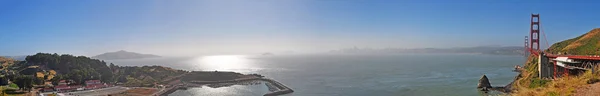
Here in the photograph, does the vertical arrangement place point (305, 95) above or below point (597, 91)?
below

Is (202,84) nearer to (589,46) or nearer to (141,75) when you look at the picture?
(141,75)

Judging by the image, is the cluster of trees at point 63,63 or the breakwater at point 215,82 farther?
the cluster of trees at point 63,63

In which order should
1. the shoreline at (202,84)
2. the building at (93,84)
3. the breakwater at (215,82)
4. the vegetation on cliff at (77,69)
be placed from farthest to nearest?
the vegetation on cliff at (77,69)
the building at (93,84)
the shoreline at (202,84)
the breakwater at (215,82)

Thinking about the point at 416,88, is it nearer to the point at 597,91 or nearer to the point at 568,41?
the point at 568,41

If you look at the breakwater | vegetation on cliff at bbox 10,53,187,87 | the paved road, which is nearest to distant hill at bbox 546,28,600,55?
the breakwater

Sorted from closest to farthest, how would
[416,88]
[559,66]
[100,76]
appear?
1. [559,66]
2. [416,88]
3. [100,76]

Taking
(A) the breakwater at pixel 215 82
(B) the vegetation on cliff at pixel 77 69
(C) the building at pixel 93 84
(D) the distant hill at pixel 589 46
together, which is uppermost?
(D) the distant hill at pixel 589 46

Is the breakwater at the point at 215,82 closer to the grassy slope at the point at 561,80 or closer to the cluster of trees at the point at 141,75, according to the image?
the cluster of trees at the point at 141,75

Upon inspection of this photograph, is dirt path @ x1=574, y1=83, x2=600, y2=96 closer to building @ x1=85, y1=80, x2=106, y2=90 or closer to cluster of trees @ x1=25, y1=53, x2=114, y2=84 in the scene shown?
building @ x1=85, y1=80, x2=106, y2=90

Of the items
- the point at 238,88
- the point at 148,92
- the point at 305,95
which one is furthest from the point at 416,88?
the point at 148,92

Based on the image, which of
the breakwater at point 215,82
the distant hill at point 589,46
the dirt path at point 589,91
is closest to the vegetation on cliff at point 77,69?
the breakwater at point 215,82
